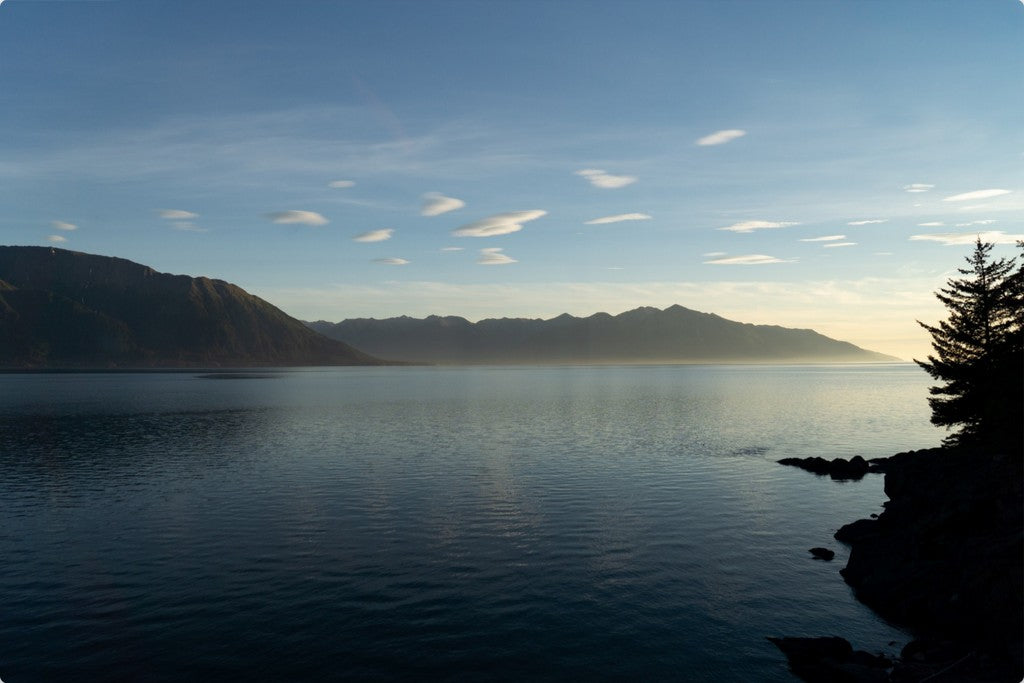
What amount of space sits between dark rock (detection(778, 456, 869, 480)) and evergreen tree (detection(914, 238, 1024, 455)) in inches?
354

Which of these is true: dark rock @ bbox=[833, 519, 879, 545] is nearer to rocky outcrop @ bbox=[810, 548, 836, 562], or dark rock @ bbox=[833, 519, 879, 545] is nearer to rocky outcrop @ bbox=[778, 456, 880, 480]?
rocky outcrop @ bbox=[810, 548, 836, 562]

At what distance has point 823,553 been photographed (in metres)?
36.9

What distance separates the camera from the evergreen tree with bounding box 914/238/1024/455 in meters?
42.2

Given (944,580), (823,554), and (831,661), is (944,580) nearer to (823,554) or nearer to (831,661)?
(823,554)

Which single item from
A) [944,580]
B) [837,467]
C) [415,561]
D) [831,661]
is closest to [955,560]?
[944,580]

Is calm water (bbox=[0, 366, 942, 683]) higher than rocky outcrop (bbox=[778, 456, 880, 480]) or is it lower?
lower

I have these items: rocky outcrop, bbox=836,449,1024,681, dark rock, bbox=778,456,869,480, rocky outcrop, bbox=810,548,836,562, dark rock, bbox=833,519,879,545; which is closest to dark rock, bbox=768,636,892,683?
rocky outcrop, bbox=836,449,1024,681

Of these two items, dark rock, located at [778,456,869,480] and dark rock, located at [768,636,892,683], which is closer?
dark rock, located at [768,636,892,683]

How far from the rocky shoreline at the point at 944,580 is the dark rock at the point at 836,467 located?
62.8ft

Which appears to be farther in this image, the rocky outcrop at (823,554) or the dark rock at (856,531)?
the dark rock at (856,531)

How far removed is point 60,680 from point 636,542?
29100 millimetres

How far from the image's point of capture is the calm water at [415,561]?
24422 mm

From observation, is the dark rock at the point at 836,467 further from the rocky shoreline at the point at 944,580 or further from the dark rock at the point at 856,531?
the dark rock at the point at 856,531

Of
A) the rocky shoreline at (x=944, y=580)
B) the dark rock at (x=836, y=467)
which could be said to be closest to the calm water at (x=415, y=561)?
the rocky shoreline at (x=944, y=580)
